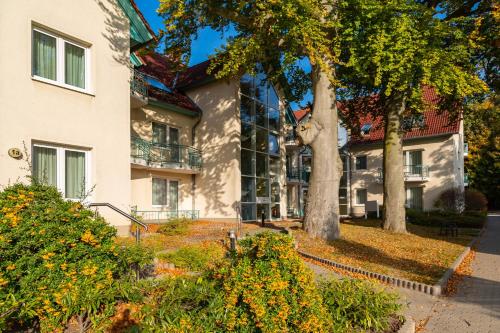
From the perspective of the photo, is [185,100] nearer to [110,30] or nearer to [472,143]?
[110,30]

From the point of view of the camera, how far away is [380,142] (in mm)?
34719

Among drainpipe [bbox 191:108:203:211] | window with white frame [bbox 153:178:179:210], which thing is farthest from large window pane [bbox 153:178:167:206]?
drainpipe [bbox 191:108:203:211]

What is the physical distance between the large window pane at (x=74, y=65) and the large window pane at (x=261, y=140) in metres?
12.5

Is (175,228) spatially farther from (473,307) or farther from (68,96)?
(473,307)

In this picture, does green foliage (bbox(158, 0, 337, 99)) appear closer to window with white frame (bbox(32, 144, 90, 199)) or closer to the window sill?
the window sill

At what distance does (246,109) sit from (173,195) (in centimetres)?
631

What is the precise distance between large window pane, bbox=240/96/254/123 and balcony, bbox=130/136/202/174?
325cm

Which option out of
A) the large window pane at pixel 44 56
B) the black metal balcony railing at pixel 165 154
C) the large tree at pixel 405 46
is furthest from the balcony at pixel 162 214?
the large tree at pixel 405 46

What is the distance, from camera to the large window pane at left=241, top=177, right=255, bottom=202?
2065cm

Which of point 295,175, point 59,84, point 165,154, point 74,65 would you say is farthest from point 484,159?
point 59,84

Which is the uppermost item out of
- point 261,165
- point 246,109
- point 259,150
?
point 246,109

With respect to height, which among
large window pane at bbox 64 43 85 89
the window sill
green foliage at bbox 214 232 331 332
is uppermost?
large window pane at bbox 64 43 85 89

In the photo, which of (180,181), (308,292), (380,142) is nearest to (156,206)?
(180,181)

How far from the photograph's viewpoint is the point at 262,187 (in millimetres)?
22219
